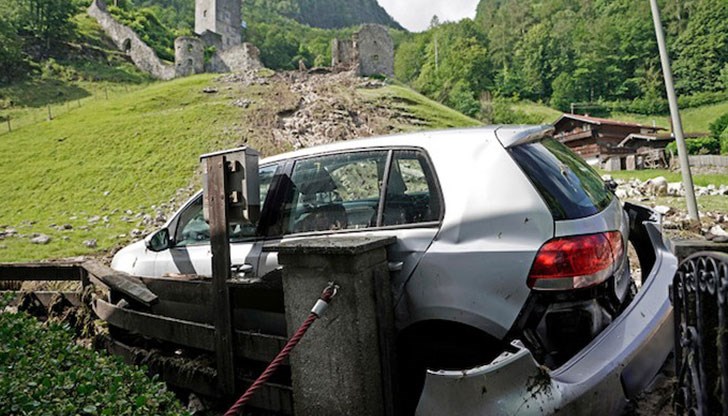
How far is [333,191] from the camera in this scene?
111 inches

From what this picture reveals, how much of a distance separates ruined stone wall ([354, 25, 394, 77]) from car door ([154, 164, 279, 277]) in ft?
158

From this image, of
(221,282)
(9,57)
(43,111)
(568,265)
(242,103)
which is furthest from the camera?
(9,57)

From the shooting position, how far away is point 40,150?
2212 centimetres

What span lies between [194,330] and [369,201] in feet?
5.05

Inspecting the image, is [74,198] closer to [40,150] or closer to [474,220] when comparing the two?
[40,150]

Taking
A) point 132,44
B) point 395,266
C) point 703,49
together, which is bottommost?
point 395,266

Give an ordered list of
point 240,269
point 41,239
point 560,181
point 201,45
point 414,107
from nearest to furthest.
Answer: point 560,181, point 240,269, point 41,239, point 414,107, point 201,45

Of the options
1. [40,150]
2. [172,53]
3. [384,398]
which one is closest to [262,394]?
[384,398]

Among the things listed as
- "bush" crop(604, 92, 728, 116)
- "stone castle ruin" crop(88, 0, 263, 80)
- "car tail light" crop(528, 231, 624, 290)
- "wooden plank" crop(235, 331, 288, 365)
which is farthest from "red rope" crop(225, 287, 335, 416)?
"bush" crop(604, 92, 728, 116)

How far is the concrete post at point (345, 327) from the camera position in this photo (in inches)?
78.7

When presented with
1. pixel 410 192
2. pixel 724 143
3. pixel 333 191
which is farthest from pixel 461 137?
pixel 724 143

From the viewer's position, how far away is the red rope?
1.69 meters

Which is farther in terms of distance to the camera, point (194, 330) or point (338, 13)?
point (338, 13)

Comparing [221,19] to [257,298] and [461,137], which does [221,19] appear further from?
[461,137]
